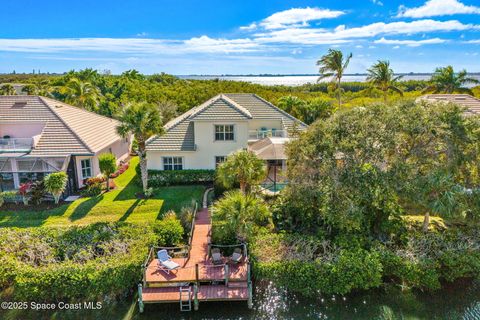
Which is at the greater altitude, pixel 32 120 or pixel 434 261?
pixel 32 120

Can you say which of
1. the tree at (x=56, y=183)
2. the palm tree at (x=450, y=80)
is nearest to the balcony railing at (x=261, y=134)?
the tree at (x=56, y=183)

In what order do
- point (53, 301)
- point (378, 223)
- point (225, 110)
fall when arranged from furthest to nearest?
point (225, 110) → point (378, 223) → point (53, 301)

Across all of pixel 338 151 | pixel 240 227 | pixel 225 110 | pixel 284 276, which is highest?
pixel 225 110

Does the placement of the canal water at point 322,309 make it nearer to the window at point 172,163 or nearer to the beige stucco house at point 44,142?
the beige stucco house at point 44,142

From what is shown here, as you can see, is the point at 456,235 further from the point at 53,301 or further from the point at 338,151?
the point at 53,301

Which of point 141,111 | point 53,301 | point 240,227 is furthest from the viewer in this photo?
point 141,111

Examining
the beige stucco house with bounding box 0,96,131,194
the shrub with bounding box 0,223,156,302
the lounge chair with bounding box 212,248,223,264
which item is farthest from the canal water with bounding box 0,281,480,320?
the beige stucco house with bounding box 0,96,131,194

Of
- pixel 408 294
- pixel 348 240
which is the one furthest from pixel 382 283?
pixel 348 240
